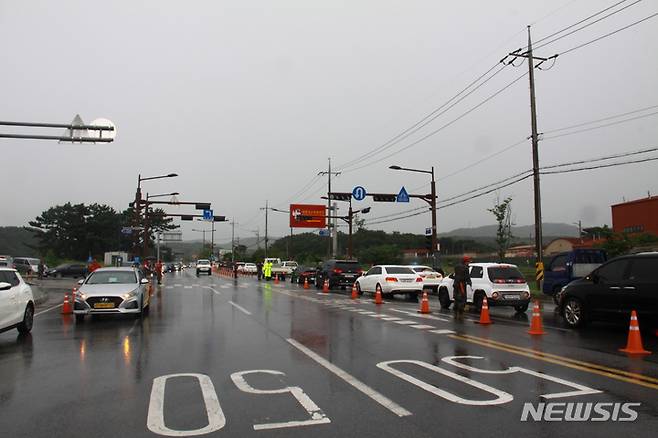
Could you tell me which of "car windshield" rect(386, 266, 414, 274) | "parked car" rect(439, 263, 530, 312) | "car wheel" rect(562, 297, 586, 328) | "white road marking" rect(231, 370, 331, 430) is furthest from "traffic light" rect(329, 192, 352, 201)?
"white road marking" rect(231, 370, 331, 430)

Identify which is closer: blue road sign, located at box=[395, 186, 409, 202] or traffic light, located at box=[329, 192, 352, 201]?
blue road sign, located at box=[395, 186, 409, 202]

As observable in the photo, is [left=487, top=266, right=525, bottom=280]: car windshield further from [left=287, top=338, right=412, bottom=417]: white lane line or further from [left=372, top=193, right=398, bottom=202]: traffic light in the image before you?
[left=372, top=193, right=398, bottom=202]: traffic light

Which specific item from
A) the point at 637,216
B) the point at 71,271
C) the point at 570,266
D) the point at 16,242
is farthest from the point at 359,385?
the point at 16,242

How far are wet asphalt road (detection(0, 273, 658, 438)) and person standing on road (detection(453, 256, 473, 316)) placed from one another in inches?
79.5

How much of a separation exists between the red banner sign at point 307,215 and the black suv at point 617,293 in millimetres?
50079

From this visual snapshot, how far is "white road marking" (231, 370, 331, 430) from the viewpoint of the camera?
5320 millimetres

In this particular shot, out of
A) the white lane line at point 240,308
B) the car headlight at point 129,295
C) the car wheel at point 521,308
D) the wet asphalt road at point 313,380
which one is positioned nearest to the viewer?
the wet asphalt road at point 313,380

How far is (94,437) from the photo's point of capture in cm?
500

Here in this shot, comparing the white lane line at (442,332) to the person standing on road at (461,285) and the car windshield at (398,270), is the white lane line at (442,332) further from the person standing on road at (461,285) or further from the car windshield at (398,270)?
the car windshield at (398,270)

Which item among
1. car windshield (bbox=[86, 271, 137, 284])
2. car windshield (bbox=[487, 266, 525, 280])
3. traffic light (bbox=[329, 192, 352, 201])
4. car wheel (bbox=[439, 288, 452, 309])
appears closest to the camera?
car windshield (bbox=[86, 271, 137, 284])

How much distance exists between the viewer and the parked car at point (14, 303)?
10812 mm

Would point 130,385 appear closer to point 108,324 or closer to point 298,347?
point 298,347

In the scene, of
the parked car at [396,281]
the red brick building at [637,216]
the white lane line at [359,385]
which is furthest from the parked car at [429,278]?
the red brick building at [637,216]

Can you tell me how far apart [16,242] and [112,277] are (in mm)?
120236
